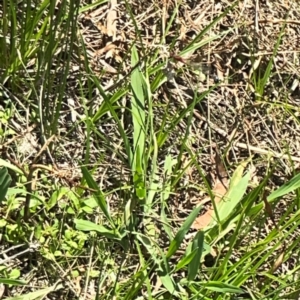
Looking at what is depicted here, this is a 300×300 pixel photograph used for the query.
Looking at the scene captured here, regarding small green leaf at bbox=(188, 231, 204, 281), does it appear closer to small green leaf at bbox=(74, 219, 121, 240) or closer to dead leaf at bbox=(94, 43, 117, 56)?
small green leaf at bbox=(74, 219, 121, 240)

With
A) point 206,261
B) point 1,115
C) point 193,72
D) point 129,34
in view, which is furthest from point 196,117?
point 1,115

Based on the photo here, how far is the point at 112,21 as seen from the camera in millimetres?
1878

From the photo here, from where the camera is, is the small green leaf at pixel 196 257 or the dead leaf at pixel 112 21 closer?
the small green leaf at pixel 196 257

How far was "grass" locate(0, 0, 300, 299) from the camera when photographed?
1.51m

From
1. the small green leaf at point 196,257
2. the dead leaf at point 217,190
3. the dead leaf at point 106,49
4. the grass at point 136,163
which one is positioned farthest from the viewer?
the dead leaf at point 106,49

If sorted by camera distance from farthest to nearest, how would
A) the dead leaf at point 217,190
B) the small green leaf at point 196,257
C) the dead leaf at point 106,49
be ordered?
the dead leaf at point 106,49
the dead leaf at point 217,190
the small green leaf at point 196,257

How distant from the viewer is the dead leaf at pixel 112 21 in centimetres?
186

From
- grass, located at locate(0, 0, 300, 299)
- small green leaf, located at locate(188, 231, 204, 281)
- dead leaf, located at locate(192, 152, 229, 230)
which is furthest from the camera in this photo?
dead leaf, located at locate(192, 152, 229, 230)

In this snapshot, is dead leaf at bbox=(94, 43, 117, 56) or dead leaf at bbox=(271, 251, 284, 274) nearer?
dead leaf at bbox=(271, 251, 284, 274)

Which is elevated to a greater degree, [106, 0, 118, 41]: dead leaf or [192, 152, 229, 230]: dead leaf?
[106, 0, 118, 41]: dead leaf

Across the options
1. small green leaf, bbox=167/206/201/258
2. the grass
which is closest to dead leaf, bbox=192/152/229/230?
the grass

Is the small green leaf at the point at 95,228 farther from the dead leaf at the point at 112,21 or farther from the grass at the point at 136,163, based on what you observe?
Answer: the dead leaf at the point at 112,21

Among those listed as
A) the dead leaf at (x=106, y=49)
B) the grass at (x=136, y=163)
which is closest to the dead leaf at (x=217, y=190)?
the grass at (x=136, y=163)

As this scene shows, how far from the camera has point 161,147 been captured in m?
1.73
